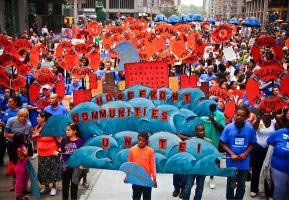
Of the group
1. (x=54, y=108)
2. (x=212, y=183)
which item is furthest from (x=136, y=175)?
(x=54, y=108)

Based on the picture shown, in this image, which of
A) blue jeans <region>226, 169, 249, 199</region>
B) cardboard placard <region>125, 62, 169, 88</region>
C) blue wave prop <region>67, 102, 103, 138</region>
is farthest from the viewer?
cardboard placard <region>125, 62, 169, 88</region>

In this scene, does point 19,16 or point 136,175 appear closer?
point 136,175

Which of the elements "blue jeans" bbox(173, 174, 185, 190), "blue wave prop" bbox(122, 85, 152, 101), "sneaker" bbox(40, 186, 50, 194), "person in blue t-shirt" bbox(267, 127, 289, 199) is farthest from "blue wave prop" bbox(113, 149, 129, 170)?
"person in blue t-shirt" bbox(267, 127, 289, 199)

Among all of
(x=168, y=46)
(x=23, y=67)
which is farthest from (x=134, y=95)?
(x=168, y=46)

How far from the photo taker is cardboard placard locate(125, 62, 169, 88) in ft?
23.2

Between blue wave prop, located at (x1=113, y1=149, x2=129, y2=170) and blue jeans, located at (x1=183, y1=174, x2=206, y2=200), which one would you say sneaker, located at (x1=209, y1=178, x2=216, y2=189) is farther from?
blue wave prop, located at (x1=113, y1=149, x2=129, y2=170)

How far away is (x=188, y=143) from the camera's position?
18.4 ft

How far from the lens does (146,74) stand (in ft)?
23.3

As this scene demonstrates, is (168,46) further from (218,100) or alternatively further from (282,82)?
(282,82)

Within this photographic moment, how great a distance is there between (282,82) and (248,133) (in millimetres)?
1411

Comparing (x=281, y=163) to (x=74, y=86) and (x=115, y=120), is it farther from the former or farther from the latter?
(x=74, y=86)

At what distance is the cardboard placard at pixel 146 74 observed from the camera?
7.08m

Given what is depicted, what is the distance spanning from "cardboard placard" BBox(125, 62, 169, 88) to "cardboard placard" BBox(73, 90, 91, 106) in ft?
2.72

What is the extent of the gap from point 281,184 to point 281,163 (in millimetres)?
297
